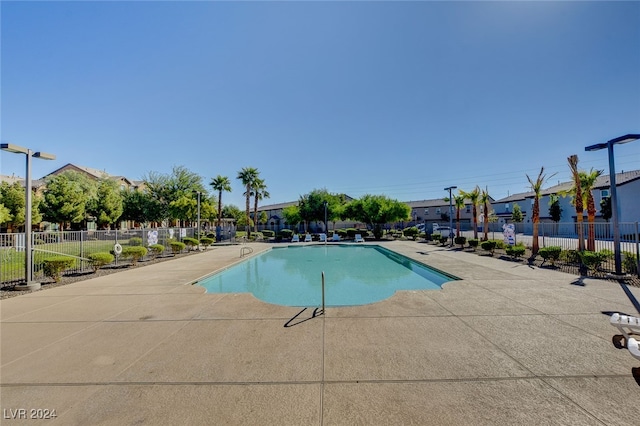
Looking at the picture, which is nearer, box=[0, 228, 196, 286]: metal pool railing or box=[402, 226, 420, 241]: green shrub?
box=[0, 228, 196, 286]: metal pool railing

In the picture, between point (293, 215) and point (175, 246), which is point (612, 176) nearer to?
point (175, 246)

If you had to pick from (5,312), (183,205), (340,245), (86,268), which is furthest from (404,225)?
(5,312)

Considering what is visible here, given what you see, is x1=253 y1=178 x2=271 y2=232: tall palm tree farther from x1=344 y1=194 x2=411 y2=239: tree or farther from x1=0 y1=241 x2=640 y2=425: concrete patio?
x1=0 y1=241 x2=640 y2=425: concrete patio

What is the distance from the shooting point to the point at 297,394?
333 centimetres

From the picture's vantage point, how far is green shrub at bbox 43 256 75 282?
9867mm

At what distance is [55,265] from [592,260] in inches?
781

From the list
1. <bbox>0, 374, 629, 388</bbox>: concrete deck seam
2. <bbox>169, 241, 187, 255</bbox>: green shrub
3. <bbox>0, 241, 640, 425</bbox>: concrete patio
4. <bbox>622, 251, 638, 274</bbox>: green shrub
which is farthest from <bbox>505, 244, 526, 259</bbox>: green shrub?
<bbox>169, 241, 187, 255</bbox>: green shrub

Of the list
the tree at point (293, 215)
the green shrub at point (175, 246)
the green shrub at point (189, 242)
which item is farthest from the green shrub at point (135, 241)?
the tree at point (293, 215)

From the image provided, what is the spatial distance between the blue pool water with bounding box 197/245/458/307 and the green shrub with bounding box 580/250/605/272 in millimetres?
5282

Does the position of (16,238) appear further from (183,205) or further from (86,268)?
(183,205)

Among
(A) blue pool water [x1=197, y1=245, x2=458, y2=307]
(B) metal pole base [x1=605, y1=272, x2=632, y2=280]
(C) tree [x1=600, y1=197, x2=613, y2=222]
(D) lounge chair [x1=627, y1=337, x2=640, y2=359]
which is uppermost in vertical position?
(C) tree [x1=600, y1=197, x2=613, y2=222]

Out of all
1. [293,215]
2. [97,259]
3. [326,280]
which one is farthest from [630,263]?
[293,215]

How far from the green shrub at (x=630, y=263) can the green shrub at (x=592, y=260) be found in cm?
61

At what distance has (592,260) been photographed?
34.7 ft
